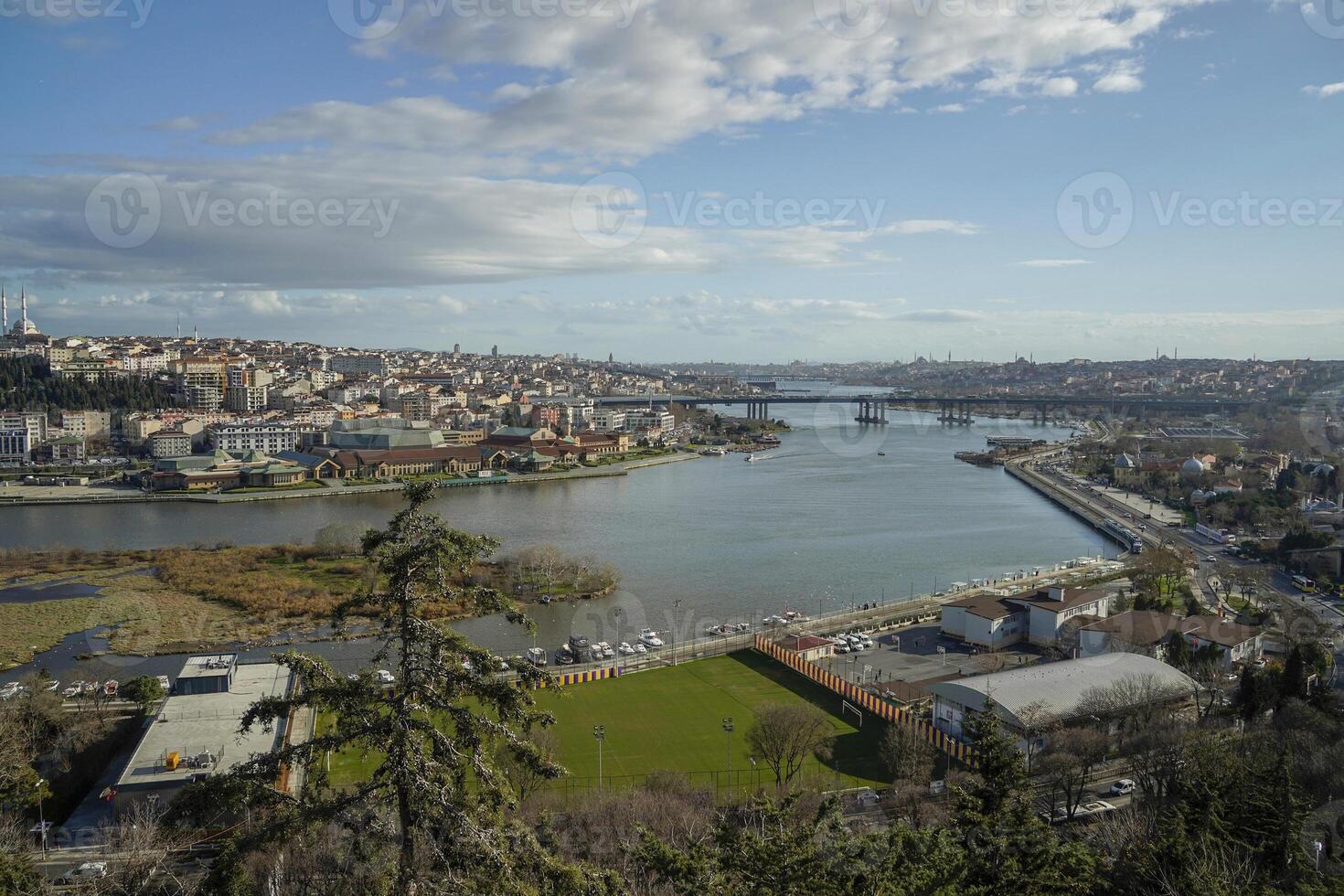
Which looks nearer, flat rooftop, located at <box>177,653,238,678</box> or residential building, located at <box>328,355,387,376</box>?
flat rooftop, located at <box>177,653,238,678</box>

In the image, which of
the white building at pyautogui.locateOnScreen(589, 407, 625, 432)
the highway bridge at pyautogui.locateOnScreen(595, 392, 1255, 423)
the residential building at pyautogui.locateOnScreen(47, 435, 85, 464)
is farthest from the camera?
the highway bridge at pyautogui.locateOnScreen(595, 392, 1255, 423)

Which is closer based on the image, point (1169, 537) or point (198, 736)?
point (198, 736)

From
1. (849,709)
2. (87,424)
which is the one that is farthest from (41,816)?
(87,424)

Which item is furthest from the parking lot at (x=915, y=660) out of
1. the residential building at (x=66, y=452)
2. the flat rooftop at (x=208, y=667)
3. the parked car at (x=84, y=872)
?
the residential building at (x=66, y=452)

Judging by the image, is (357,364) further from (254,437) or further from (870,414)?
(254,437)

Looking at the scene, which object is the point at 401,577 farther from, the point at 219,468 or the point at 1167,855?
the point at 219,468

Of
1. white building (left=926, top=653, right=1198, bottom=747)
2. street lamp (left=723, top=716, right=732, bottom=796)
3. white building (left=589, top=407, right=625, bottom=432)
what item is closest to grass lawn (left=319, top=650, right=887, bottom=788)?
street lamp (left=723, top=716, right=732, bottom=796)

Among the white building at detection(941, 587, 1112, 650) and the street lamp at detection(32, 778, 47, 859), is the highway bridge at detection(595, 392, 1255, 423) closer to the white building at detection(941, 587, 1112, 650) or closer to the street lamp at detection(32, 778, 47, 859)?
the white building at detection(941, 587, 1112, 650)
